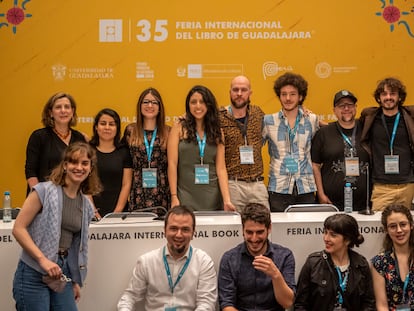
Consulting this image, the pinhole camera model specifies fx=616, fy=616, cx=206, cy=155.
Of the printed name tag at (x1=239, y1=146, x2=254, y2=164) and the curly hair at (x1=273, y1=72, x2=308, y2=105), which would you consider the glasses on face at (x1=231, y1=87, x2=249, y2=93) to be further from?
the printed name tag at (x1=239, y1=146, x2=254, y2=164)

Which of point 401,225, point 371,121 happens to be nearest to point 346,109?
point 371,121

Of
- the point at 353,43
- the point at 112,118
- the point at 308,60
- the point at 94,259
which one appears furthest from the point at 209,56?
the point at 94,259

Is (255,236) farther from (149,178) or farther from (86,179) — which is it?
(149,178)

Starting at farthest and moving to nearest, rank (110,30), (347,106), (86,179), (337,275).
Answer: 1. (110,30)
2. (347,106)
3. (337,275)
4. (86,179)

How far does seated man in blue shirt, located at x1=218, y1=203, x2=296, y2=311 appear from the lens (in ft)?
11.8

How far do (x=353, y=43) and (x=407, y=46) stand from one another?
57 centimetres

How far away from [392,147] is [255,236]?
1.66m

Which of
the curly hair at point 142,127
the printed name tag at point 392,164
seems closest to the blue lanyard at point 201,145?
the curly hair at point 142,127

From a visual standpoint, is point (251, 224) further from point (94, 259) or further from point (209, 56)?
point (209, 56)

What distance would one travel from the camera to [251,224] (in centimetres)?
361

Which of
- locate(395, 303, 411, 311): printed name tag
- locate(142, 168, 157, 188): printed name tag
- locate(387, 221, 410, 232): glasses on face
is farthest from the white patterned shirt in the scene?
locate(395, 303, 411, 311): printed name tag

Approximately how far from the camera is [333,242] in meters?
3.71

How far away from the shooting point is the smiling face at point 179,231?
3.57 m

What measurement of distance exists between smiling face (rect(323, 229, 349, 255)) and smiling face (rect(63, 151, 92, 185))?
4.89 ft
